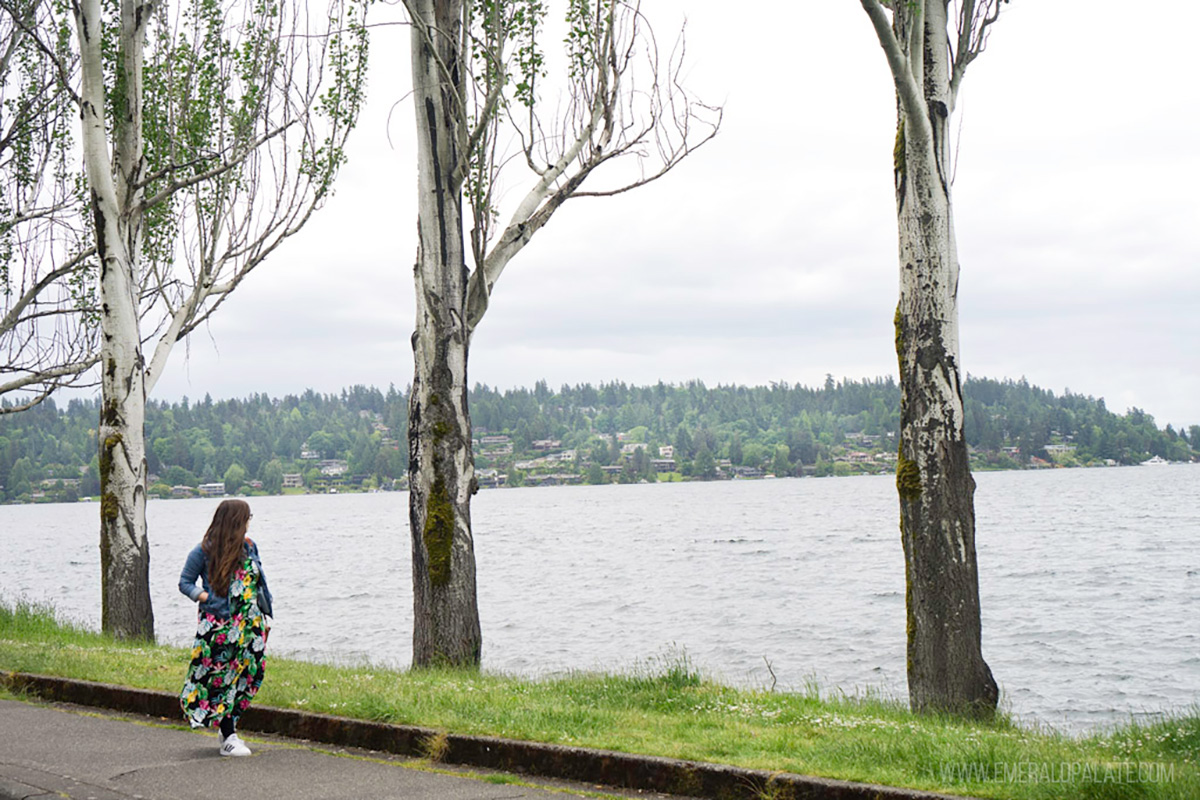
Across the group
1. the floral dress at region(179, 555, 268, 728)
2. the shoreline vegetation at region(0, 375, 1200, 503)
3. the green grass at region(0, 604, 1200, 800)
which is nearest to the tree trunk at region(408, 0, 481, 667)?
the green grass at region(0, 604, 1200, 800)

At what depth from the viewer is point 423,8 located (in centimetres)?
1249

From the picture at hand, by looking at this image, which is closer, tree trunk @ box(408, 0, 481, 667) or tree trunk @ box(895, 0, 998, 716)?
tree trunk @ box(895, 0, 998, 716)

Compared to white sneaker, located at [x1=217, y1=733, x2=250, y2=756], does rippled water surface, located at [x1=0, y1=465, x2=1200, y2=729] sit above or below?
below

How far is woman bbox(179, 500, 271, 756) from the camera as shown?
26.1 feet

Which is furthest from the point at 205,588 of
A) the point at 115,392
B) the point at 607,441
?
the point at 607,441

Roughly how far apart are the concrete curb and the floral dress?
0.64 metres

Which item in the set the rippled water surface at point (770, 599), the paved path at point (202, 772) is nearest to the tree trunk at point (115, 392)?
the rippled water surface at point (770, 599)

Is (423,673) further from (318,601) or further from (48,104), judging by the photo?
(318,601)

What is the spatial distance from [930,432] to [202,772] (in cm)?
619

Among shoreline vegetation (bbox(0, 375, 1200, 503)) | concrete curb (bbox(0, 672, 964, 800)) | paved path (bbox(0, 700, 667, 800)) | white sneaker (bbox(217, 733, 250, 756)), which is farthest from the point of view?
shoreline vegetation (bbox(0, 375, 1200, 503))

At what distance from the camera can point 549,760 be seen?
7.17 m

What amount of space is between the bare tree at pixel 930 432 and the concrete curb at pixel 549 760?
3.87 metres

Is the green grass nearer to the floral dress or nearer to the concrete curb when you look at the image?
the concrete curb

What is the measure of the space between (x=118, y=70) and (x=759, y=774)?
1456 centimetres
